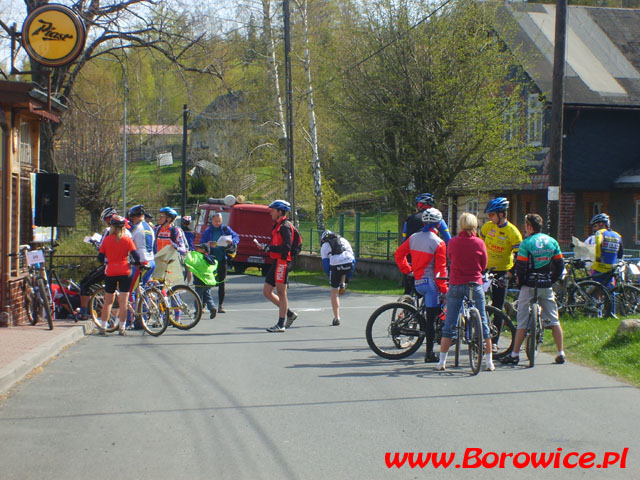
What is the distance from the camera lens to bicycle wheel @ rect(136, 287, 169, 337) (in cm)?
1159

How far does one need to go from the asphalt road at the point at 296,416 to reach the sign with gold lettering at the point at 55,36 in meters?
4.44

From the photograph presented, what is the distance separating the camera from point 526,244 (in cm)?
907

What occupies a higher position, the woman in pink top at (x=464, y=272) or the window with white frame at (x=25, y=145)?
the window with white frame at (x=25, y=145)

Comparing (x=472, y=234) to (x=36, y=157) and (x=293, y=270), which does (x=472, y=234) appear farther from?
(x=293, y=270)

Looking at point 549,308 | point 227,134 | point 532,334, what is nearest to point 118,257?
point 532,334

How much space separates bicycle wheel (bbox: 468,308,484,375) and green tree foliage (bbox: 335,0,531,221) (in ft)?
38.0

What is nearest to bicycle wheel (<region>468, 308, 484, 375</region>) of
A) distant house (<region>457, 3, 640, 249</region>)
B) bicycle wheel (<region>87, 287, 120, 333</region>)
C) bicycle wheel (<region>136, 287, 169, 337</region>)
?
bicycle wheel (<region>136, 287, 169, 337</region>)

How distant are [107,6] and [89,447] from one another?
16.7 meters

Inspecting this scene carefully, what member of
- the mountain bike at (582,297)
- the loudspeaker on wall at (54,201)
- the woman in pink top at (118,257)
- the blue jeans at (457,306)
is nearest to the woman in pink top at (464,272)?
the blue jeans at (457,306)

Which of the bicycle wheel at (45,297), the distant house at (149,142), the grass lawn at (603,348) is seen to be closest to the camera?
the grass lawn at (603,348)

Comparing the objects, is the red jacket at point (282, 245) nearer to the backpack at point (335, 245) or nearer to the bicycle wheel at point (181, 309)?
the backpack at point (335, 245)

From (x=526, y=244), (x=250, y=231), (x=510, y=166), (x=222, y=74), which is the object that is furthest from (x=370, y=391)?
(x=250, y=231)

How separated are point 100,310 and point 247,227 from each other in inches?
630

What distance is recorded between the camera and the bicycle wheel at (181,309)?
11945 mm
